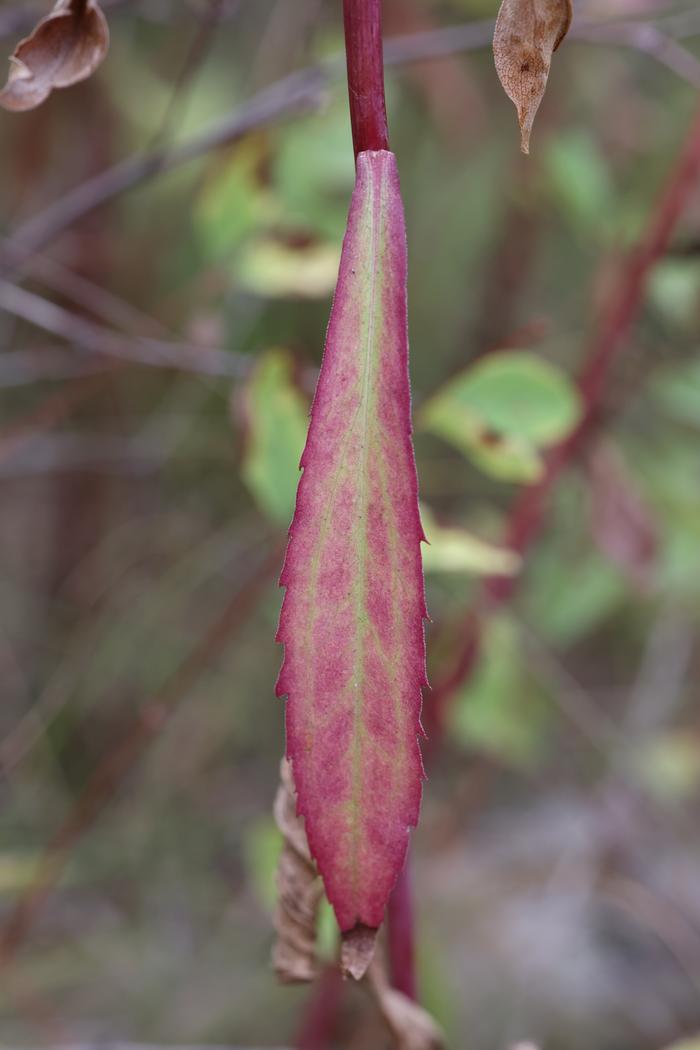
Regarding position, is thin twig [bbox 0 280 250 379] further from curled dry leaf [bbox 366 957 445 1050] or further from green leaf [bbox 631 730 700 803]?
green leaf [bbox 631 730 700 803]

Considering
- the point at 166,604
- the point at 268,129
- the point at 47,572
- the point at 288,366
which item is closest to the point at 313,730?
the point at 288,366

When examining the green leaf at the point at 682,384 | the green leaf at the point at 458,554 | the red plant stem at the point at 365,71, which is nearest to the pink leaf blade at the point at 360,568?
the red plant stem at the point at 365,71

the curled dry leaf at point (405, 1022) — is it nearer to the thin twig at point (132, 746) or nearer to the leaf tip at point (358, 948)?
the leaf tip at point (358, 948)

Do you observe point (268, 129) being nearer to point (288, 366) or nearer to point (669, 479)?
point (288, 366)

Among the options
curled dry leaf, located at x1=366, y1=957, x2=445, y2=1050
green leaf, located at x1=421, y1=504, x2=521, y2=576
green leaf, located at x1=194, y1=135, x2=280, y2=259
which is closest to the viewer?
curled dry leaf, located at x1=366, y1=957, x2=445, y2=1050

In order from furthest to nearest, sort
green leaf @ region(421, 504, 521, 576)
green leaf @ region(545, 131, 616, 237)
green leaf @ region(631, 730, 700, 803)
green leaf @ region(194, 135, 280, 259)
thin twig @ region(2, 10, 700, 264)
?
green leaf @ region(631, 730, 700, 803) < green leaf @ region(545, 131, 616, 237) < green leaf @ region(194, 135, 280, 259) < thin twig @ region(2, 10, 700, 264) < green leaf @ region(421, 504, 521, 576)

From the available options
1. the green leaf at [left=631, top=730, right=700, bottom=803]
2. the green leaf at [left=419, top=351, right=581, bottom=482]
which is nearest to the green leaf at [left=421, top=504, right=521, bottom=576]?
the green leaf at [left=419, top=351, right=581, bottom=482]
